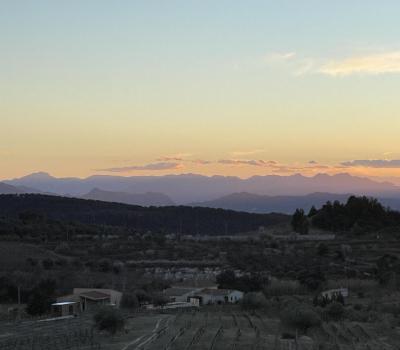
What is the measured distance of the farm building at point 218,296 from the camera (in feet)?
211

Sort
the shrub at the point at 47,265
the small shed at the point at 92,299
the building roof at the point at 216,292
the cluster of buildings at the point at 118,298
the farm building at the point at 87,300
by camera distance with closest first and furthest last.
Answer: the cluster of buildings at the point at 118,298 < the farm building at the point at 87,300 < the small shed at the point at 92,299 < the building roof at the point at 216,292 < the shrub at the point at 47,265

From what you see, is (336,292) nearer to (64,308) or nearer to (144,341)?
(64,308)

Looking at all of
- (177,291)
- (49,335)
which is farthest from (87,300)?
(49,335)

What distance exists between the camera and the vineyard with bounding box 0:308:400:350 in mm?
33188

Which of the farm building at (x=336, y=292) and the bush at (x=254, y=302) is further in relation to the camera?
the farm building at (x=336, y=292)

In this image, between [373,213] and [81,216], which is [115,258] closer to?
[373,213]

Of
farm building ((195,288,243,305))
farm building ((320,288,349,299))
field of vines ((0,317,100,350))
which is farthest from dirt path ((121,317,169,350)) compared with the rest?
farm building ((320,288,349,299))

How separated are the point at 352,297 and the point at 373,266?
1553 cm

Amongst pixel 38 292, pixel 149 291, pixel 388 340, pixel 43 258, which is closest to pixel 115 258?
pixel 43 258

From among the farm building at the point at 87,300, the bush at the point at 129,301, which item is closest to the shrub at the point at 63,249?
the farm building at the point at 87,300

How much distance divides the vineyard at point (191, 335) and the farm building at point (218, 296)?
1577 centimetres

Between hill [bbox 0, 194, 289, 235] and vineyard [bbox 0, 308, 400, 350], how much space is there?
9237 centimetres

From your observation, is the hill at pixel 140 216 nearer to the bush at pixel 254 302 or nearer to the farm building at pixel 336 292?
the farm building at pixel 336 292

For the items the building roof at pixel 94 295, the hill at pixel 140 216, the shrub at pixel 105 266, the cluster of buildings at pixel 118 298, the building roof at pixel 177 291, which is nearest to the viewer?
the cluster of buildings at pixel 118 298
